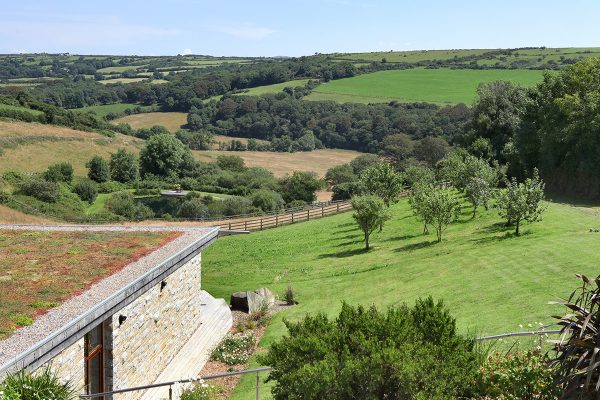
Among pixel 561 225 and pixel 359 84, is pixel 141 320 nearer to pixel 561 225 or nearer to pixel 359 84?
pixel 561 225

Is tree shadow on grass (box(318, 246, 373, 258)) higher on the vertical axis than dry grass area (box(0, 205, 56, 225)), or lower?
higher

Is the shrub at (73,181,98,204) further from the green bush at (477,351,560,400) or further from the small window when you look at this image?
the green bush at (477,351,560,400)

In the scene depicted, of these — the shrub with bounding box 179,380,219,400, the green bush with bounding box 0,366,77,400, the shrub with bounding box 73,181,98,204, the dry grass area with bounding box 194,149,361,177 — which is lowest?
the dry grass area with bounding box 194,149,361,177

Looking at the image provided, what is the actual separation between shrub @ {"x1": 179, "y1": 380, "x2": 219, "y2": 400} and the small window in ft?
5.80

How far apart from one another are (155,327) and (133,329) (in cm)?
153

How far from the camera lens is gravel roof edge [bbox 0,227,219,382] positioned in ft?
35.0

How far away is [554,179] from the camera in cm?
4081

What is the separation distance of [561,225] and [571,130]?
1181cm

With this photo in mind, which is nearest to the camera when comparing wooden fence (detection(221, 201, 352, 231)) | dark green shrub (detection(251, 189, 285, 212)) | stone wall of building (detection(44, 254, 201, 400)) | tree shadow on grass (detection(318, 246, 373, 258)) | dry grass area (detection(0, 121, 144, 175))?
stone wall of building (detection(44, 254, 201, 400))

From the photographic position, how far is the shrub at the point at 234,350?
1765 cm

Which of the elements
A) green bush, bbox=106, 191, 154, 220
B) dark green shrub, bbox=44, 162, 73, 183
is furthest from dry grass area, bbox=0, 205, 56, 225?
dark green shrub, bbox=44, 162, 73, 183

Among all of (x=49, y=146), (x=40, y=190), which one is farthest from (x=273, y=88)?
(x=40, y=190)

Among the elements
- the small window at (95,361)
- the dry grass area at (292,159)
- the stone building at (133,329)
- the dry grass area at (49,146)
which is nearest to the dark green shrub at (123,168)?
the dry grass area at (49,146)

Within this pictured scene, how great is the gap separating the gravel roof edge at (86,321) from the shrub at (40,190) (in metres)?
43.4
